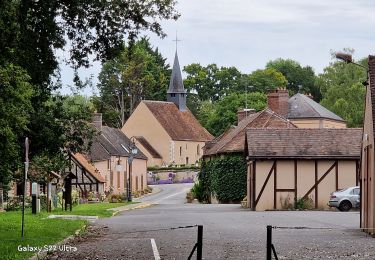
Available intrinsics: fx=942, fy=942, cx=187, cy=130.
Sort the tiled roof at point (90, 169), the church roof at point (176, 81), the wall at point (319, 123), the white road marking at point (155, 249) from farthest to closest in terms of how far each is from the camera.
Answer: the church roof at point (176, 81), the wall at point (319, 123), the tiled roof at point (90, 169), the white road marking at point (155, 249)

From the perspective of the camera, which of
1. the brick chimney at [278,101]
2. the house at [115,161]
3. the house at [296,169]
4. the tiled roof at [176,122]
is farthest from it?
the tiled roof at [176,122]

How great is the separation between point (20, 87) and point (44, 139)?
31.1ft

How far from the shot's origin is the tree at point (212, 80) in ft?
493

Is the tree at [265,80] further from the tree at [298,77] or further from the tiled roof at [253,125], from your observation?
the tiled roof at [253,125]

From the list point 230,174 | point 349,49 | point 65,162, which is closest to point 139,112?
point 349,49

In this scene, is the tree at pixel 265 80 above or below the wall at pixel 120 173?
above

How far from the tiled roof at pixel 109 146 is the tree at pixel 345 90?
86.2 feet

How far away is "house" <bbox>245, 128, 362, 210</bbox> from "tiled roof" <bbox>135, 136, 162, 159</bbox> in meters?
66.0

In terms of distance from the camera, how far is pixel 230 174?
6462 cm

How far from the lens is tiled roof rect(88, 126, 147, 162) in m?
83.8

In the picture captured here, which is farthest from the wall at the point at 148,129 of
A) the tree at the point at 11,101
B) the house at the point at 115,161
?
the tree at the point at 11,101

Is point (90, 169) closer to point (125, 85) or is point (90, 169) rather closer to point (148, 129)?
point (148, 129)

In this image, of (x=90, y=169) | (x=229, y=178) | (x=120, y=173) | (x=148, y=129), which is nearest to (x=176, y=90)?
(x=148, y=129)

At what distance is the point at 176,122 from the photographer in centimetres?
12681
